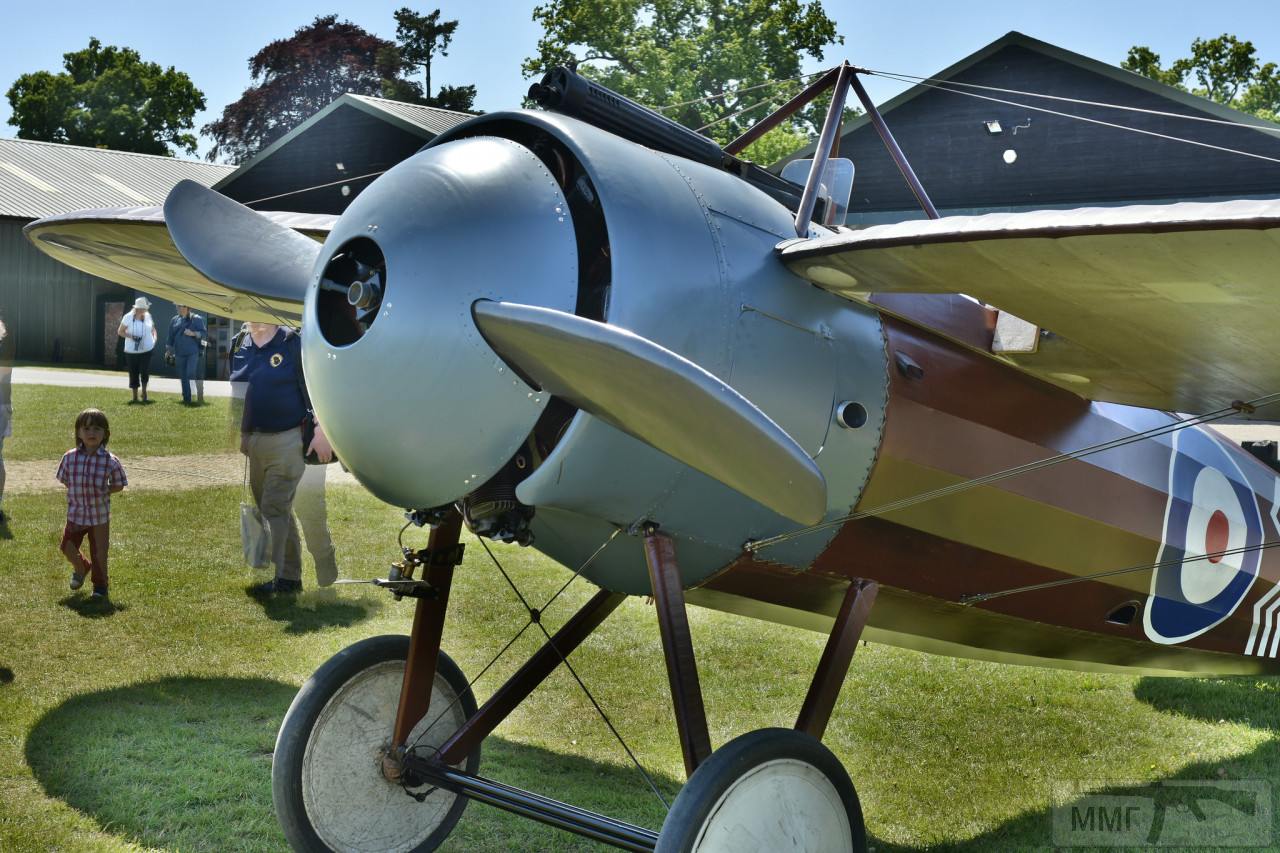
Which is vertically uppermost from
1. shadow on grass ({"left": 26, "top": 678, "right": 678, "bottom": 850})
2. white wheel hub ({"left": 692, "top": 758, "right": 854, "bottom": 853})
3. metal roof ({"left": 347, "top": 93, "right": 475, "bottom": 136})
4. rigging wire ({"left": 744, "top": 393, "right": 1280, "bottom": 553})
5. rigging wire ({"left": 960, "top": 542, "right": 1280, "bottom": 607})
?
metal roof ({"left": 347, "top": 93, "right": 475, "bottom": 136})

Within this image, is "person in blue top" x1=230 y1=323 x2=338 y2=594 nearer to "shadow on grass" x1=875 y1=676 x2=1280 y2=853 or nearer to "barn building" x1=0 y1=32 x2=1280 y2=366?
"shadow on grass" x1=875 y1=676 x2=1280 y2=853

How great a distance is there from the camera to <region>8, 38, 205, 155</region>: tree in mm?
53250

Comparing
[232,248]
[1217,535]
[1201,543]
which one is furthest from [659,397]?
[1217,535]

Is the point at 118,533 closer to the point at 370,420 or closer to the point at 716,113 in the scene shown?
the point at 370,420

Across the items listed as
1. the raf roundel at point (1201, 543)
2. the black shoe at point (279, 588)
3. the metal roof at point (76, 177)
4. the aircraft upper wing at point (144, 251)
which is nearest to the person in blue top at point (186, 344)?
the metal roof at point (76, 177)

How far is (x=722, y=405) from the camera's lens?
2752 millimetres

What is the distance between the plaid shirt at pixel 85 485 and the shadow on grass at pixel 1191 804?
533 centimetres

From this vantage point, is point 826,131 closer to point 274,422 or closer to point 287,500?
point 274,422

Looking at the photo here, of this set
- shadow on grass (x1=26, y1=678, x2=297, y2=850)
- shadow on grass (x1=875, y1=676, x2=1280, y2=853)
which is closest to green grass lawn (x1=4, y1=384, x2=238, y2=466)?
shadow on grass (x1=26, y1=678, x2=297, y2=850)

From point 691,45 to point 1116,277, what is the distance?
4457 cm

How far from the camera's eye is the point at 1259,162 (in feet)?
52.2

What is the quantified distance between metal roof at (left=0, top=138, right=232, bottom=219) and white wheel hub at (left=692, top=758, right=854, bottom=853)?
2557cm

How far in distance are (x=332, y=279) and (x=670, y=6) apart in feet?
152

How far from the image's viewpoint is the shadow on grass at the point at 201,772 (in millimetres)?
4504
